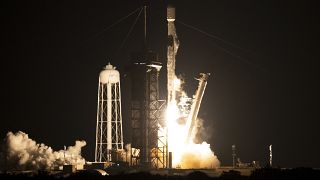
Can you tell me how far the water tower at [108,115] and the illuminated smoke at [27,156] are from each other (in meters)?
4.20

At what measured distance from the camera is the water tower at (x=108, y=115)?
129m

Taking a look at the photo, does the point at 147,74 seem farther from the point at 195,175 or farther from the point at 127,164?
the point at 195,175

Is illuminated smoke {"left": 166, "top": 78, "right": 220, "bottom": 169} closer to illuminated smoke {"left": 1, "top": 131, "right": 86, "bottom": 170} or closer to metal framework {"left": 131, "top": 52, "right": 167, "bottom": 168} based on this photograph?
metal framework {"left": 131, "top": 52, "right": 167, "bottom": 168}

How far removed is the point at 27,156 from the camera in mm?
133750

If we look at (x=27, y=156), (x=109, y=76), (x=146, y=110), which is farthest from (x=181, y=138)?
(x=27, y=156)

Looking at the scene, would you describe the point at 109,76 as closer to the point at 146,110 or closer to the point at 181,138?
the point at 146,110

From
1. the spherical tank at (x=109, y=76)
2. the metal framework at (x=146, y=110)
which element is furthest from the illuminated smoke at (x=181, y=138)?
the spherical tank at (x=109, y=76)

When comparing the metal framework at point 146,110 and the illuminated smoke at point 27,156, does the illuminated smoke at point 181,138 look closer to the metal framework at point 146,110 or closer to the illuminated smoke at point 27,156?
the metal framework at point 146,110

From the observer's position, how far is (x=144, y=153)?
12838 cm

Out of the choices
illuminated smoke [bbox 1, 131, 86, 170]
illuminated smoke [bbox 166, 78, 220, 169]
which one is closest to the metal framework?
illuminated smoke [bbox 166, 78, 220, 169]

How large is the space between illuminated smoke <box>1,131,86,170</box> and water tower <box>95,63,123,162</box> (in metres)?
4.20

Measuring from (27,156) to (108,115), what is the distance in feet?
41.7

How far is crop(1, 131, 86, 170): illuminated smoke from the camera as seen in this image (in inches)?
5236

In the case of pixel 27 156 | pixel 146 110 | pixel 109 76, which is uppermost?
pixel 109 76
